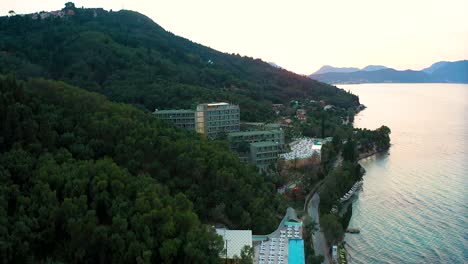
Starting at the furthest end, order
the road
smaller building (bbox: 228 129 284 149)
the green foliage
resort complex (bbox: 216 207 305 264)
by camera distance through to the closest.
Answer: smaller building (bbox: 228 129 284 149) < the green foliage < the road < resort complex (bbox: 216 207 305 264)

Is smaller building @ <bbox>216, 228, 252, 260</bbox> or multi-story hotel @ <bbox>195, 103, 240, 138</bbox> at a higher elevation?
multi-story hotel @ <bbox>195, 103, 240, 138</bbox>

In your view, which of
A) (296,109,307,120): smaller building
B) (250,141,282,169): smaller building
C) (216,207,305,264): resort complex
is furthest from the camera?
(296,109,307,120): smaller building

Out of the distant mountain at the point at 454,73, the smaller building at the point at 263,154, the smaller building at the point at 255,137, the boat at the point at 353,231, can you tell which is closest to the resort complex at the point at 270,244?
the boat at the point at 353,231

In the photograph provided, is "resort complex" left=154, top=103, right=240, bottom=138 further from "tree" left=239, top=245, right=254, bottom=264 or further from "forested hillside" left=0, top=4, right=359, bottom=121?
"tree" left=239, top=245, right=254, bottom=264

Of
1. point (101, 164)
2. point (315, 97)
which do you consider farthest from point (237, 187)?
point (315, 97)

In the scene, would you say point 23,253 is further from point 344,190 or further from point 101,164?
point 344,190

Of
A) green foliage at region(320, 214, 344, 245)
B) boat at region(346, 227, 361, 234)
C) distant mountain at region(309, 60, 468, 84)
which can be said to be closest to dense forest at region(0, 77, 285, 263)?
green foliage at region(320, 214, 344, 245)

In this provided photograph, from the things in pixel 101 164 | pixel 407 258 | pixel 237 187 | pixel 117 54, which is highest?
pixel 117 54

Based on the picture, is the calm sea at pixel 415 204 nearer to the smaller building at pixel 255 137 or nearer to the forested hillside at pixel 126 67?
the smaller building at pixel 255 137
